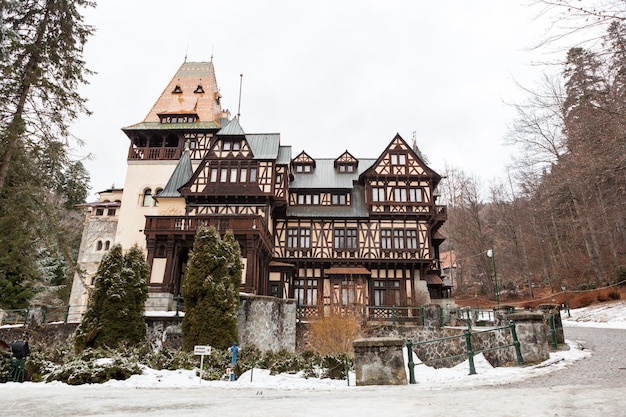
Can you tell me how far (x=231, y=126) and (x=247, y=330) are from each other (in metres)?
15.7

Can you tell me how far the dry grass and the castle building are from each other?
6.12 m

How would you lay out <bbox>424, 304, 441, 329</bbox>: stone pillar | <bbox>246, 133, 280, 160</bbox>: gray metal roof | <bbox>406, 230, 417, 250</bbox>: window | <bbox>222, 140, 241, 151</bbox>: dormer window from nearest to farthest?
<bbox>424, 304, 441, 329</bbox>: stone pillar, <bbox>246, 133, 280, 160</bbox>: gray metal roof, <bbox>222, 140, 241, 151</bbox>: dormer window, <bbox>406, 230, 417, 250</bbox>: window

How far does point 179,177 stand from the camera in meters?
27.7

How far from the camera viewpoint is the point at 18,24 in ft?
43.6

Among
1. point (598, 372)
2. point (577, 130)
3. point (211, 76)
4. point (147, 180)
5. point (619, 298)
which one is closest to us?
point (598, 372)

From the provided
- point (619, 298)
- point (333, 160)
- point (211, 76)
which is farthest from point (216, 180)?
point (619, 298)

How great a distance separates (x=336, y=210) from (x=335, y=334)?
13825mm

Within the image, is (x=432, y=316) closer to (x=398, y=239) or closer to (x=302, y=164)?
(x=398, y=239)

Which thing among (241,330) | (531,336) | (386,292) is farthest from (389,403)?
(386,292)

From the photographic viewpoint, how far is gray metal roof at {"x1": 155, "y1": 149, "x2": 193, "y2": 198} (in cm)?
2709

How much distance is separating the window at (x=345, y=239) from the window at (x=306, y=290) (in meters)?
3.12

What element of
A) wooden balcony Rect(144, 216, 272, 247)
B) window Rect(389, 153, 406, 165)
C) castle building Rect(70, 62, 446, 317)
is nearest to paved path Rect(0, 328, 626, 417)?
wooden balcony Rect(144, 216, 272, 247)

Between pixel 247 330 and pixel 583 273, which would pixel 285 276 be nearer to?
pixel 247 330

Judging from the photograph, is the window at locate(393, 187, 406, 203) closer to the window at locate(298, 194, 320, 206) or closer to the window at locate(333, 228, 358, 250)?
the window at locate(333, 228, 358, 250)
